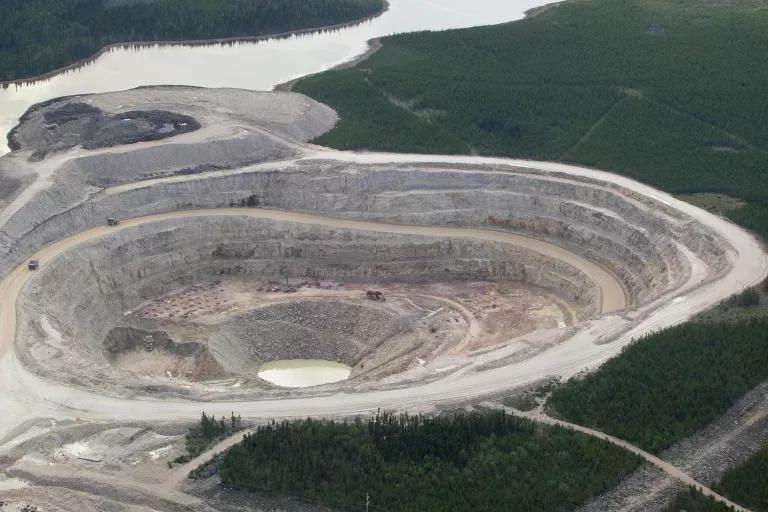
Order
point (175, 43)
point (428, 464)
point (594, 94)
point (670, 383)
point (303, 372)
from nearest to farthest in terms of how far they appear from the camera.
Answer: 1. point (428, 464)
2. point (670, 383)
3. point (303, 372)
4. point (594, 94)
5. point (175, 43)

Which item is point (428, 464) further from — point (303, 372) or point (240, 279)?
point (240, 279)

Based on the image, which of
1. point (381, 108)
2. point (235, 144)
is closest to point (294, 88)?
point (381, 108)

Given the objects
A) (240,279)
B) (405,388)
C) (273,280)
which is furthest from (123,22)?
(405,388)

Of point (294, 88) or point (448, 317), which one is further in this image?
point (294, 88)

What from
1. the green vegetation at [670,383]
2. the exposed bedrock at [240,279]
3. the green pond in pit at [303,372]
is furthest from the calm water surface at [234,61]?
the green vegetation at [670,383]

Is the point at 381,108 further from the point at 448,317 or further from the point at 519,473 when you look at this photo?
the point at 519,473

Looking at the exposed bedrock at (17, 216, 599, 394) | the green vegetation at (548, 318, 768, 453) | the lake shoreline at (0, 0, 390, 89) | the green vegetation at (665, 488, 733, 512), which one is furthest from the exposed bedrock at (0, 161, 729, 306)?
the lake shoreline at (0, 0, 390, 89)

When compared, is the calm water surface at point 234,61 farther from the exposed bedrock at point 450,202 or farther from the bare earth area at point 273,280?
the exposed bedrock at point 450,202
